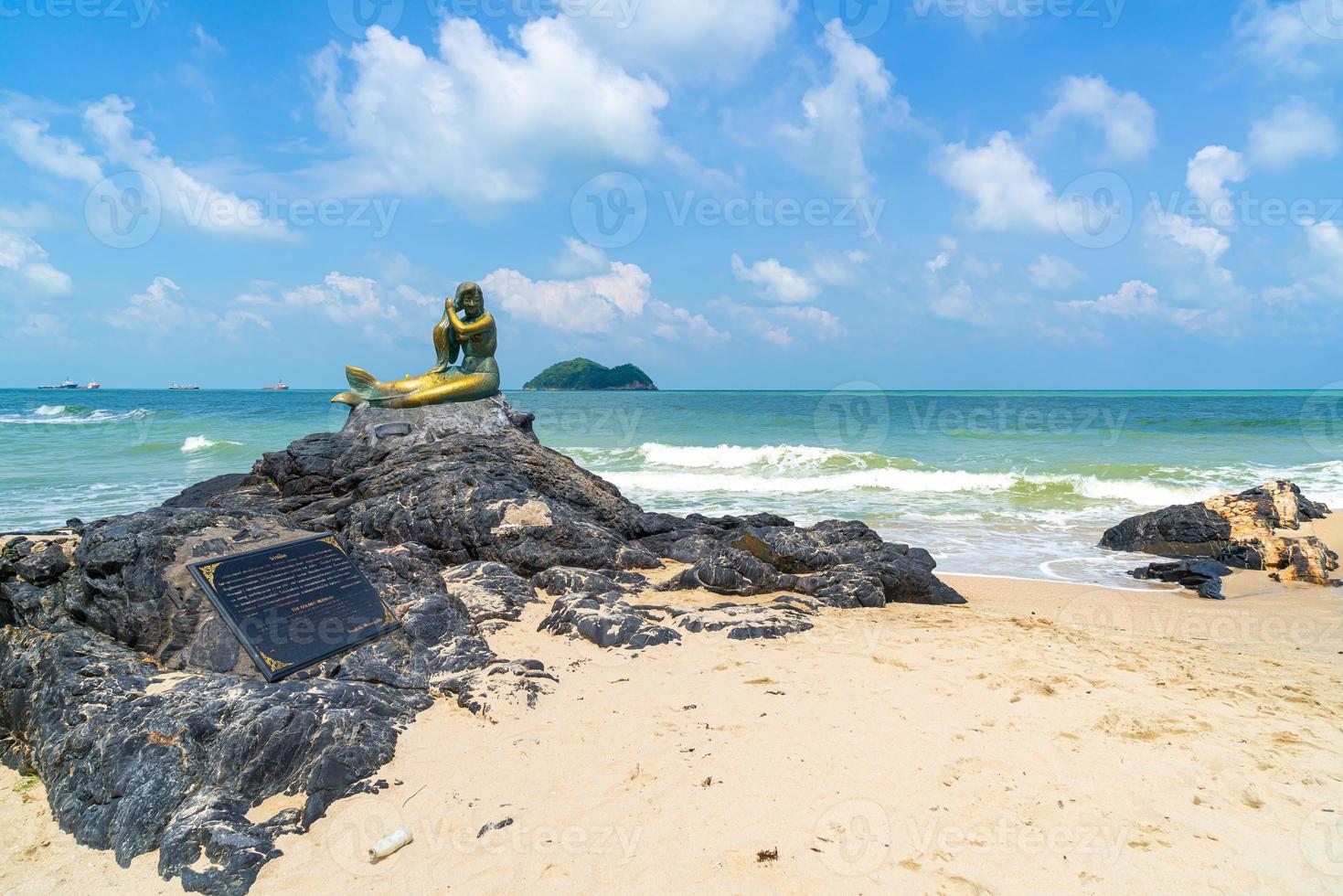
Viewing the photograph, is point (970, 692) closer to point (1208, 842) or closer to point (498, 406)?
point (1208, 842)

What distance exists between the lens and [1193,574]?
8406 millimetres

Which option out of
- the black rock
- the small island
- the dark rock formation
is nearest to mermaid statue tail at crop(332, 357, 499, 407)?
the dark rock formation

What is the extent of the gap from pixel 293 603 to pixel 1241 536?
11.1 metres

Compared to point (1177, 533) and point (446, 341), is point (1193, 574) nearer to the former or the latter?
point (1177, 533)

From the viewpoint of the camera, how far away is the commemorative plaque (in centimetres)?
415

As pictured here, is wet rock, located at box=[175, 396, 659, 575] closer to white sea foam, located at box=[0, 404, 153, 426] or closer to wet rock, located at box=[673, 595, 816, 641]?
wet rock, located at box=[673, 595, 816, 641]

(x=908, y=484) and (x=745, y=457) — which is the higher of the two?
(x=745, y=457)

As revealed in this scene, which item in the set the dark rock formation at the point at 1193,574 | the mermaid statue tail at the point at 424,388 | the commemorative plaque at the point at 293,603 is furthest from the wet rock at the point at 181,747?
the dark rock formation at the point at 1193,574

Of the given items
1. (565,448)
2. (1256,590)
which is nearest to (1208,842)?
(1256,590)

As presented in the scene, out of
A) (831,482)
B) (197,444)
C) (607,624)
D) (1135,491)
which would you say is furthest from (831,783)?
(197,444)

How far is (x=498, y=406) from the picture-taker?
1038cm

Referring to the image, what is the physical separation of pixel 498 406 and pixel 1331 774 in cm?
915

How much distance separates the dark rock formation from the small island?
9509 cm

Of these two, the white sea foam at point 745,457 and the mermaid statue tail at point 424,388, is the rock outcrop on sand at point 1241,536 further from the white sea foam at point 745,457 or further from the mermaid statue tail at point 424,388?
the white sea foam at point 745,457
